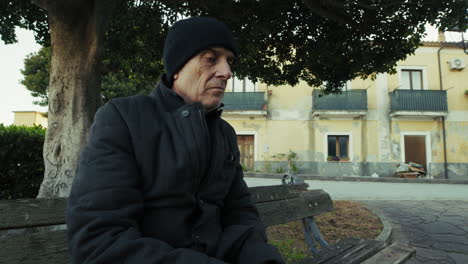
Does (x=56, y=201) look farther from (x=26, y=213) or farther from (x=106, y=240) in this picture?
(x=106, y=240)

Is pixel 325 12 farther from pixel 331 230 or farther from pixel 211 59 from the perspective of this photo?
pixel 211 59

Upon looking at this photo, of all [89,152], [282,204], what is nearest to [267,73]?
[282,204]

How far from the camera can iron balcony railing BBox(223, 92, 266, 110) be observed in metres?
18.1

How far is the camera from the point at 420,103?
17641mm

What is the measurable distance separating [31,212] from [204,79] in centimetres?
104

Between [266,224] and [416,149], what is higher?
[416,149]

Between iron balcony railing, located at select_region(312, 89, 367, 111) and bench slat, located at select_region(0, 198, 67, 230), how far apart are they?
57.0ft

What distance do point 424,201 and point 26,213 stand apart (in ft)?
29.7

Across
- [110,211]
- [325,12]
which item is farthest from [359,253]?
[325,12]

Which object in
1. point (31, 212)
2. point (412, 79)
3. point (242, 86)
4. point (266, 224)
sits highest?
point (412, 79)

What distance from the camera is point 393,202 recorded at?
25.4 ft

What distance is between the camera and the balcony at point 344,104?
1764 centimetres

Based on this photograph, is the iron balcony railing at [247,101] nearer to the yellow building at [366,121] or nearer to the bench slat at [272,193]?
the yellow building at [366,121]

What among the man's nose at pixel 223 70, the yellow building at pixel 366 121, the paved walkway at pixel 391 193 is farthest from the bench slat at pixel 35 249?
the yellow building at pixel 366 121
